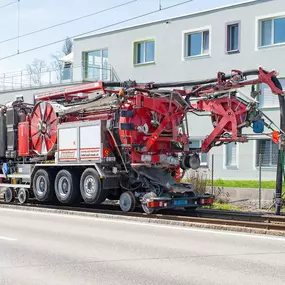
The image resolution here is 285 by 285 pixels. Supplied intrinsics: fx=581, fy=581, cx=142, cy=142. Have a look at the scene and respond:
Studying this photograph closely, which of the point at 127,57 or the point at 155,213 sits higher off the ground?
the point at 127,57

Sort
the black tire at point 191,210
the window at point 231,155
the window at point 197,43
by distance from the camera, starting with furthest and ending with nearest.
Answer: the window at point 197,43, the window at point 231,155, the black tire at point 191,210

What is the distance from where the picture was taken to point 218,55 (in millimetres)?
28250

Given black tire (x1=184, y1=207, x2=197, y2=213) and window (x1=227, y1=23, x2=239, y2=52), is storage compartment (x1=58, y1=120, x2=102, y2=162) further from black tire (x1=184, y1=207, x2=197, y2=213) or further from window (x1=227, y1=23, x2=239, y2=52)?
window (x1=227, y1=23, x2=239, y2=52)

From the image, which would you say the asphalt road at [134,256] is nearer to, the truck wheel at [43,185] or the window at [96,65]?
the truck wheel at [43,185]

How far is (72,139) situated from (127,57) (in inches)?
629

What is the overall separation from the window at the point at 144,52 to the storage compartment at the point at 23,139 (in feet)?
42.6

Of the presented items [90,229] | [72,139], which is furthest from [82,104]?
[90,229]

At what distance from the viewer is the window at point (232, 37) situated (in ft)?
91.1

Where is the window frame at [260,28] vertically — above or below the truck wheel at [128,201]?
above

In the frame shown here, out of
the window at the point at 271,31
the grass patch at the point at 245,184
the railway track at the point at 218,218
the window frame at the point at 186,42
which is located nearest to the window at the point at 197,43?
the window frame at the point at 186,42

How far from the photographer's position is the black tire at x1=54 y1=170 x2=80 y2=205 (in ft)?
55.9

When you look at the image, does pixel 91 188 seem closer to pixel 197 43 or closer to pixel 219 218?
pixel 219 218

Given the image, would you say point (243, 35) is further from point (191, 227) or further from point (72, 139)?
point (191, 227)

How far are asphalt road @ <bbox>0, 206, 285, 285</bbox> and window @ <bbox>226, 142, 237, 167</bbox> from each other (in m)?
15.0
